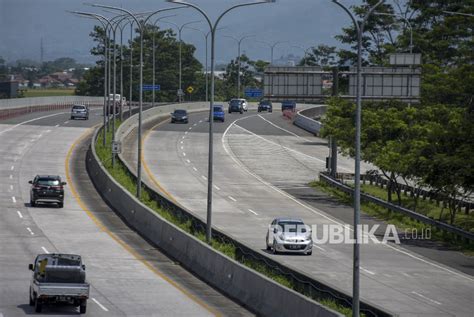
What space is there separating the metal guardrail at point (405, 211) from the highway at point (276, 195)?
193 cm

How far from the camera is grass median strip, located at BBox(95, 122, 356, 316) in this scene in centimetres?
2702

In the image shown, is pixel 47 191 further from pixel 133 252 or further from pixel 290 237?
pixel 290 237

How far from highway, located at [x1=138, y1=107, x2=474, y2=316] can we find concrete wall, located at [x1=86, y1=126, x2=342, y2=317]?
157 inches

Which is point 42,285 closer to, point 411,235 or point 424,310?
point 424,310

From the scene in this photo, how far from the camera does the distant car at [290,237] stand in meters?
44.6

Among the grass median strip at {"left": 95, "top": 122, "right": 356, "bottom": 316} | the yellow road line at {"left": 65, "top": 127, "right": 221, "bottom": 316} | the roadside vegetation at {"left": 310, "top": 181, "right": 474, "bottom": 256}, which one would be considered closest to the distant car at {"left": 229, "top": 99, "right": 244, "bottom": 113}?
the grass median strip at {"left": 95, "top": 122, "right": 356, "bottom": 316}

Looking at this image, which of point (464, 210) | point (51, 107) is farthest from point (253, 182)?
point (51, 107)

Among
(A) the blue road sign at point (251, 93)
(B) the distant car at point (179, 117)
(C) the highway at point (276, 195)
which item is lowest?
(C) the highway at point (276, 195)

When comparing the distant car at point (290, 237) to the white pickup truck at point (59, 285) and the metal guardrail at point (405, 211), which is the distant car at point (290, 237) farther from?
the white pickup truck at point (59, 285)

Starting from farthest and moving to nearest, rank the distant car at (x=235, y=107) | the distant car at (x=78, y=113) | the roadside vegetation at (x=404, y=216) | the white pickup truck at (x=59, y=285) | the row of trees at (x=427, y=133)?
the distant car at (x=235, y=107), the distant car at (x=78, y=113), the row of trees at (x=427, y=133), the roadside vegetation at (x=404, y=216), the white pickup truck at (x=59, y=285)

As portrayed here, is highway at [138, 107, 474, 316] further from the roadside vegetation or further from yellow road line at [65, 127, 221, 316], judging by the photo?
yellow road line at [65, 127, 221, 316]

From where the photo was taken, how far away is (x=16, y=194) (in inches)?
2437

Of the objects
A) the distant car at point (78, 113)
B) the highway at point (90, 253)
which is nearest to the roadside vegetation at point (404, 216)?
the highway at point (90, 253)

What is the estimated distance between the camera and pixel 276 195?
68.2m
